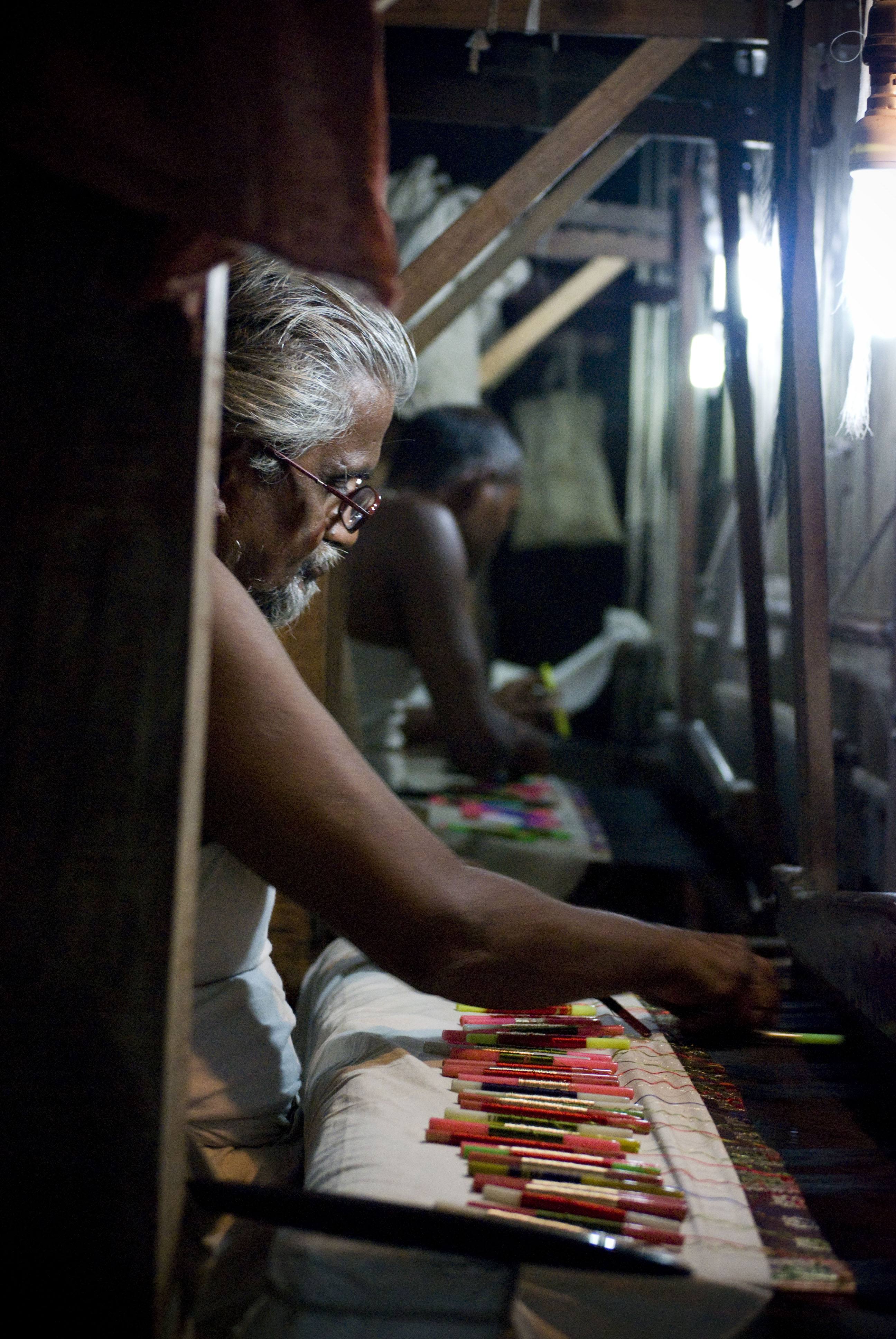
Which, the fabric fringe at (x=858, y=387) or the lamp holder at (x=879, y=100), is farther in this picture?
the fabric fringe at (x=858, y=387)

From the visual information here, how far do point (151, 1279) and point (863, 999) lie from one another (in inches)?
44.2

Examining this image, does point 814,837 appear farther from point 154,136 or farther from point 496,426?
point 496,426

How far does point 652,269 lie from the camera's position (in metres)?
7.62

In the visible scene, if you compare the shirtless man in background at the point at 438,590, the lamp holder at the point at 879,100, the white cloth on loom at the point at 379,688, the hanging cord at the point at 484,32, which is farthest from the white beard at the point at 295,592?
the white cloth on loom at the point at 379,688

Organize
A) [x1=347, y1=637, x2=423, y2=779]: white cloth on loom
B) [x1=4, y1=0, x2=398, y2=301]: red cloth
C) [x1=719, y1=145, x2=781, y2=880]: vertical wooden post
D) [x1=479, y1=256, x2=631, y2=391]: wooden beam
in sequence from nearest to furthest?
[x1=4, y1=0, x2=398, y2=301]: red cloth, [x1=719, y1=145, x2=781, y2=880]: vertical wooden post, [x1=347, y1=637, x2=423, y2=779]: white cloth on loom, [x1=479, y1=256, x2=631, y2=391]: wooden beam

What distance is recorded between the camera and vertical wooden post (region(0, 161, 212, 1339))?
99 cm

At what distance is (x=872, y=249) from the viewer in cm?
181

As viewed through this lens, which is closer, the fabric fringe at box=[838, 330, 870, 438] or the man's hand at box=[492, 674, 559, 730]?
the fabric fringe at box=[838, 330, 870, 438]

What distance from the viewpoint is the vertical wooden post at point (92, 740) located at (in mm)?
986

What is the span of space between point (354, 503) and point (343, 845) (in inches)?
28.6

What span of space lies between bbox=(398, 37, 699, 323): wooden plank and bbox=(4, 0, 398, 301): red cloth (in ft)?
4.72

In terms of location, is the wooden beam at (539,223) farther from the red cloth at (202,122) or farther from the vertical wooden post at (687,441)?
the red cloth at (202,122)

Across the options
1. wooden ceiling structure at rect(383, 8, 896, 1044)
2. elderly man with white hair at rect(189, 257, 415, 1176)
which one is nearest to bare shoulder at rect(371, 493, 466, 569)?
wooden ceiling structure at rect(383, 8, 896, 1044)

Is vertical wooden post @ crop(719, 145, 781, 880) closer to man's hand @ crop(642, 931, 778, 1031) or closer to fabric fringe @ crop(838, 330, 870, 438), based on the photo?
fabric fringe @ crop(838, 330, 870, 438)
